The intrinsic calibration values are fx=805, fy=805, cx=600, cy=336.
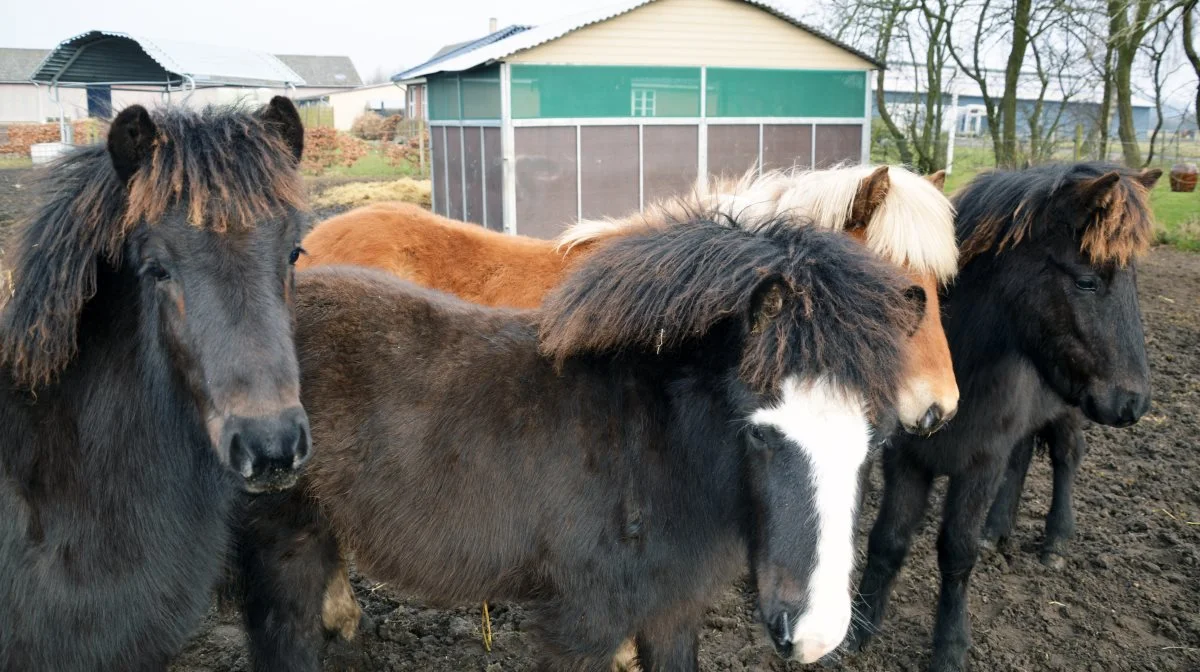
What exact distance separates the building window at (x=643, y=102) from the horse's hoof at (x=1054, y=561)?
11182 mm

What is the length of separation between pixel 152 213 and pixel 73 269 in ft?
1.09

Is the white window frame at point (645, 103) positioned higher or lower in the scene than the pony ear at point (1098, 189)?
higher

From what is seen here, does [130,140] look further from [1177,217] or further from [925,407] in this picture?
[1177,217]

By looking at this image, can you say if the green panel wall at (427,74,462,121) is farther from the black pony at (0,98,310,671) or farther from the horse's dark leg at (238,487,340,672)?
the black pony at (0,98,310,671)

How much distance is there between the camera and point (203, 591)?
246cm

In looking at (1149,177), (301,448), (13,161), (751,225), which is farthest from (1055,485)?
(13,161)

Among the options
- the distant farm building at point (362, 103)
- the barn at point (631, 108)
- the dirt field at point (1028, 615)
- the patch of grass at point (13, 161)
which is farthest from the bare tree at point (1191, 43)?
the distant farm building at point (362, 103)

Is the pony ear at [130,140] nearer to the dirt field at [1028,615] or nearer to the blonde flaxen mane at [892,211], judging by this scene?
the blonde flaxen mane at [892,211]

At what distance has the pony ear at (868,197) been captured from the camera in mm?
3393

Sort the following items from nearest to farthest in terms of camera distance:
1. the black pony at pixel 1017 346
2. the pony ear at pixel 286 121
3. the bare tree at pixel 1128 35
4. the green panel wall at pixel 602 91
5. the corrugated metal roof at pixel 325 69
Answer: the pony ear at pixel 286 121 → the black pony at pixel 1017 346 → the bare tree at pixel 1128 35 → the green panel wall at pixel 602 91 → the corrugated metal roof at pixel 325 69

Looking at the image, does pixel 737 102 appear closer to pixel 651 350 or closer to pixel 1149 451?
pixel 1149 451

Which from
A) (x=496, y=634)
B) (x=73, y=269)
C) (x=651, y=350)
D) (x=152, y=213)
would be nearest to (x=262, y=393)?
(x=152, y=213)

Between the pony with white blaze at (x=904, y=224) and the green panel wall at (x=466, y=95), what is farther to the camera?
the green panel wall at (x=466, y=95)

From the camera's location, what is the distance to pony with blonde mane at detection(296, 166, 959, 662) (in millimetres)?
3041
